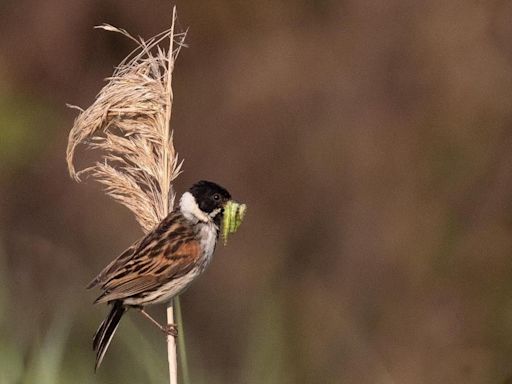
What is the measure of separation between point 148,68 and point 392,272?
14.2 feet

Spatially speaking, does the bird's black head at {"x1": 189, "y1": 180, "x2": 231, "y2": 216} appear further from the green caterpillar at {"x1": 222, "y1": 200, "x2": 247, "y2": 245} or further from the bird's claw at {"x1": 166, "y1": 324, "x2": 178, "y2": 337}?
the bird's claw at {"x1": 166, "y1": 324, "x2": 178, "y2": 337}

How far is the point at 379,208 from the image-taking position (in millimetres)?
7973

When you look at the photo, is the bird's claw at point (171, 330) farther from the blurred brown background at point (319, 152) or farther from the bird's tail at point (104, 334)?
the blurred brown background at point (319, 152)

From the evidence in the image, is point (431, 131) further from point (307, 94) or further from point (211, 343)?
point (211, 343)

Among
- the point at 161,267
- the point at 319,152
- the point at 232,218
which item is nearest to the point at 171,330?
the point at 232,218

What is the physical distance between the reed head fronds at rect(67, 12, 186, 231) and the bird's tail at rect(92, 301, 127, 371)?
400 millimetres

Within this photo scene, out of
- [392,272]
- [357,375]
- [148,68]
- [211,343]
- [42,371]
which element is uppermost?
[392,272]

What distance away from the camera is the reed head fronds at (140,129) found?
3.48 metres

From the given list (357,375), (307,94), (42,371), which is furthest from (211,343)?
(42,371)

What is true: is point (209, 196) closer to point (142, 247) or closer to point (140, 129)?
point (142, 247)

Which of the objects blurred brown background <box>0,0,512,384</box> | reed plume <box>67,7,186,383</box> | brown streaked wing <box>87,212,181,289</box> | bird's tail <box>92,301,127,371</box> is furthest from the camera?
blurred brown background <box>0,0,512,384</box>

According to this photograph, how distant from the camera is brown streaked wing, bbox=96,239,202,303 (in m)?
4.00

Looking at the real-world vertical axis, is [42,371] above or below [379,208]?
below

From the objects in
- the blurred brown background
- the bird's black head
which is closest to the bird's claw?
the bird's black head
